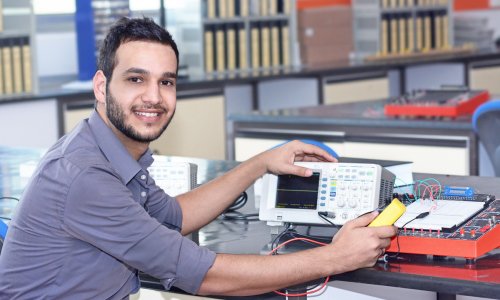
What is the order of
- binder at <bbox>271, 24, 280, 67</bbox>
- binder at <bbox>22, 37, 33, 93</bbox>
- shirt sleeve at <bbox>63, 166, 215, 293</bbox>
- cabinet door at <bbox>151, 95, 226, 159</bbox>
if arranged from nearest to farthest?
shirt sleeve at <bbox>63, 166, 215, 293</bbox> < binder at <bbox>22, 37, 33, 93</bbox> < cabinet door at <bbox>151, 95, 226, 159</bbox> < binder at <bbox>271, 24, 280, 67</bbox>

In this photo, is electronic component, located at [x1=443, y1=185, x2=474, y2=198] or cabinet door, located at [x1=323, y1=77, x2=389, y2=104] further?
cabinet door, located at [x1=323, y1=77, x2=389, y2=104]

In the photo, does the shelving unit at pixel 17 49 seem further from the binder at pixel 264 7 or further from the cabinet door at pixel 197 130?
the binder at pixel 264 7

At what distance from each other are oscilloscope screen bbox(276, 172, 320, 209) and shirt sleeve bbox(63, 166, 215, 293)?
0.38m

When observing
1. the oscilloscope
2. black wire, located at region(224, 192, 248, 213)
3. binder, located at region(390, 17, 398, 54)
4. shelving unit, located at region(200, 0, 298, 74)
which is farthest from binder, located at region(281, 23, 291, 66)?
the oscilloscope

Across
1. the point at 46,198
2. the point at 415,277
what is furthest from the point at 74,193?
the point at 415,277

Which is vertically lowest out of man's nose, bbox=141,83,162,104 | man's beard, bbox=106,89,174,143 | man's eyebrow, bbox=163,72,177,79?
man's beard, bbox=106,89,174,143

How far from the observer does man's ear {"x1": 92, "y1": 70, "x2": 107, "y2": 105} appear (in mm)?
2047

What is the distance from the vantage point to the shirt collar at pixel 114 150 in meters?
2.01

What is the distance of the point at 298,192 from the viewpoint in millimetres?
2256

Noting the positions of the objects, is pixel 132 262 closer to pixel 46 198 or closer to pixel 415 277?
pixel 46 198

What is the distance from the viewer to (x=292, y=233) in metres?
2.29

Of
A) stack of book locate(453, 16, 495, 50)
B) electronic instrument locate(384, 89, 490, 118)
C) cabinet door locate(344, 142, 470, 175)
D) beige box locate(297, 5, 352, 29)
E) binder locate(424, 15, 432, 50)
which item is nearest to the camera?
cabinet door locate(344, 142, 470, 175)

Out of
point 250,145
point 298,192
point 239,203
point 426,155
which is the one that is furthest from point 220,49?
point 298,192

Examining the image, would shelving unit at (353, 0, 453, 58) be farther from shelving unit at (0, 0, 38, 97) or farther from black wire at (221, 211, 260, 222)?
black wire at (221, 211, 260, 222)
